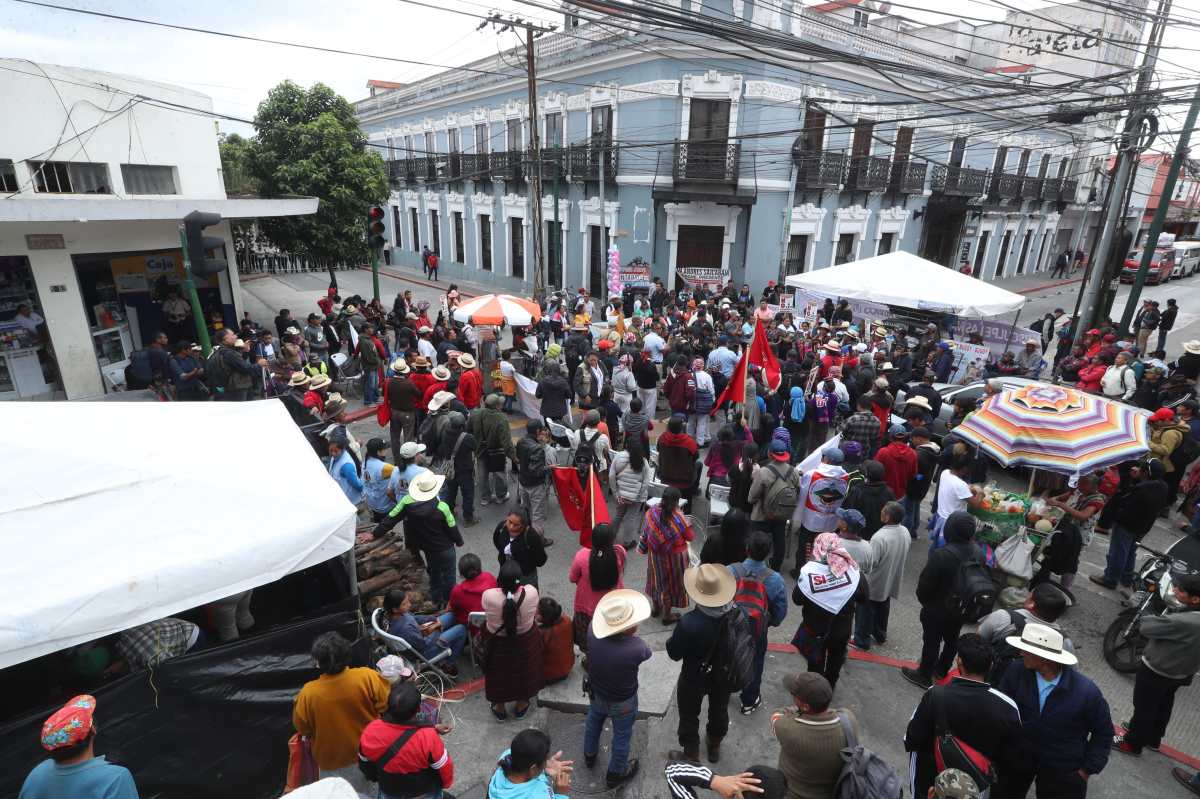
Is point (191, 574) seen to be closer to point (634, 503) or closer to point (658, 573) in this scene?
point (658, 573)

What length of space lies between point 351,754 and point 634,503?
3617 mm

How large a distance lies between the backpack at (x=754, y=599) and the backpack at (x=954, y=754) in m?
1.12

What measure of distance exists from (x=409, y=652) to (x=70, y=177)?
559 inches

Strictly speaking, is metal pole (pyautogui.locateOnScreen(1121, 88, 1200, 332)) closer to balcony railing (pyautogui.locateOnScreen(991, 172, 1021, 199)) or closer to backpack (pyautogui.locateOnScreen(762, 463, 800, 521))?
backpack (pyautogui.locateOnScreen(762, 463, 800, 521))

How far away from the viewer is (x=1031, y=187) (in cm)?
2983

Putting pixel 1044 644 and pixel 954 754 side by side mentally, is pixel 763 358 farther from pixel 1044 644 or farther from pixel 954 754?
pixel 954 754

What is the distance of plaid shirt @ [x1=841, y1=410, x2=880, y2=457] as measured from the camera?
760 centimetres

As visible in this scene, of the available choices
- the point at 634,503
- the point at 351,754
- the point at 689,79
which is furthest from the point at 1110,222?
the point at 351,754

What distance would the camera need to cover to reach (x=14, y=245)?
11.2 meters

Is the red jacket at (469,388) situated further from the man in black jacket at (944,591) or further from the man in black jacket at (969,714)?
the man in black jacket at (969,714)

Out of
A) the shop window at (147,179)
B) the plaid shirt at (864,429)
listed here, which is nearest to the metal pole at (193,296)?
the shop window at (147,179)

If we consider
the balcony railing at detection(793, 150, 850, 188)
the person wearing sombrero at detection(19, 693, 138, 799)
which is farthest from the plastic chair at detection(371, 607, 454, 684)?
the balcony railing at detection(793, 150, 850, 188)

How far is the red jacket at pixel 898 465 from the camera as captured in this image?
671 cm

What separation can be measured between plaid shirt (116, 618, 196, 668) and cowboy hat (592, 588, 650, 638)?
288 centimetres
